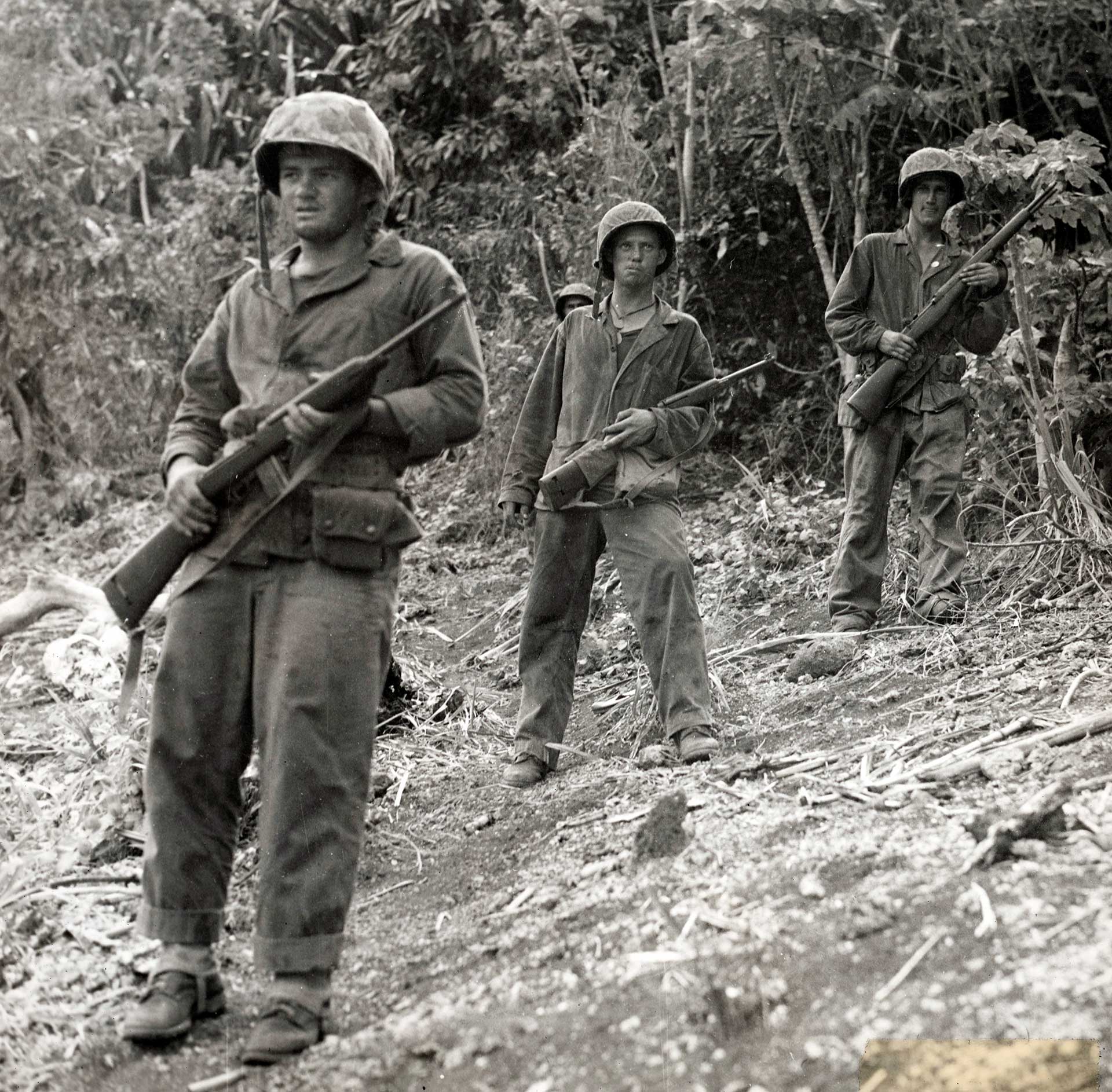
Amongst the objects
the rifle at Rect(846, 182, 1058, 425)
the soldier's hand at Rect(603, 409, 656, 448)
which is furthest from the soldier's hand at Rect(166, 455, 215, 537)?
the rifle at Rect(846, 182, 1058, 425)

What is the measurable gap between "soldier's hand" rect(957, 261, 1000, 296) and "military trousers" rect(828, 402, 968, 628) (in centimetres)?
56

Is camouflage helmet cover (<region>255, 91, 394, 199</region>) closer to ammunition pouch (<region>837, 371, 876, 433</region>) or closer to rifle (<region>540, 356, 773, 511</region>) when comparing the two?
rifle (<region>540, 356, 773, 511</region>)

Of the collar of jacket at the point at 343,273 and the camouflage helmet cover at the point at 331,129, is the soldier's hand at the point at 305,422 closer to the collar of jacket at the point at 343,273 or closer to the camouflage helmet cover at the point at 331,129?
the collar of jacket at the point at 343,273

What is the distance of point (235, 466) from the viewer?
3.57 meters

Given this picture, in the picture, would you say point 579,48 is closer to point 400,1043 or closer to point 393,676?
point 393,676

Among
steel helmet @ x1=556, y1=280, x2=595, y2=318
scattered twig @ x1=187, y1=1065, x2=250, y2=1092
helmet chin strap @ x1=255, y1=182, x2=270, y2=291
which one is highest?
helmet chin strap @ x1=255, y1=182, x2=270, y2=291

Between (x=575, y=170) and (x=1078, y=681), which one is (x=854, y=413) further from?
(x=575, y=170)

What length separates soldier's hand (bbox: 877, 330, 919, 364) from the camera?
671 centimetres

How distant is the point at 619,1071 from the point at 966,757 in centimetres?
200

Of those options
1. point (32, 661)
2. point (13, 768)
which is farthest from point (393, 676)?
point (32, 661)

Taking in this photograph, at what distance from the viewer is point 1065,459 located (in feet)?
24.6

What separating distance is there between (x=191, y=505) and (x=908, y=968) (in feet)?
6.34

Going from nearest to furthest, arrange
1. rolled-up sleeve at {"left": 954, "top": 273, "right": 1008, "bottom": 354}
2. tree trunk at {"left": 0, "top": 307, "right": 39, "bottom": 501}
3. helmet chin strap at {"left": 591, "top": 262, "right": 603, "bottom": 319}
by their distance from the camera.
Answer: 1. helmet chin strap at {"left": 591, "top": 262, "right": 603, "bottom": 319}
2. rolled-up sleeve at {"left": 954, "top": 273, "right": 1008, "bottom": 354}
3. tree trunk at {"left": 0, "top": 307, "right": 39, "bottom": 501}

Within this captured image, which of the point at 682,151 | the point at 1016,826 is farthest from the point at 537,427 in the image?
the point at 682,151
